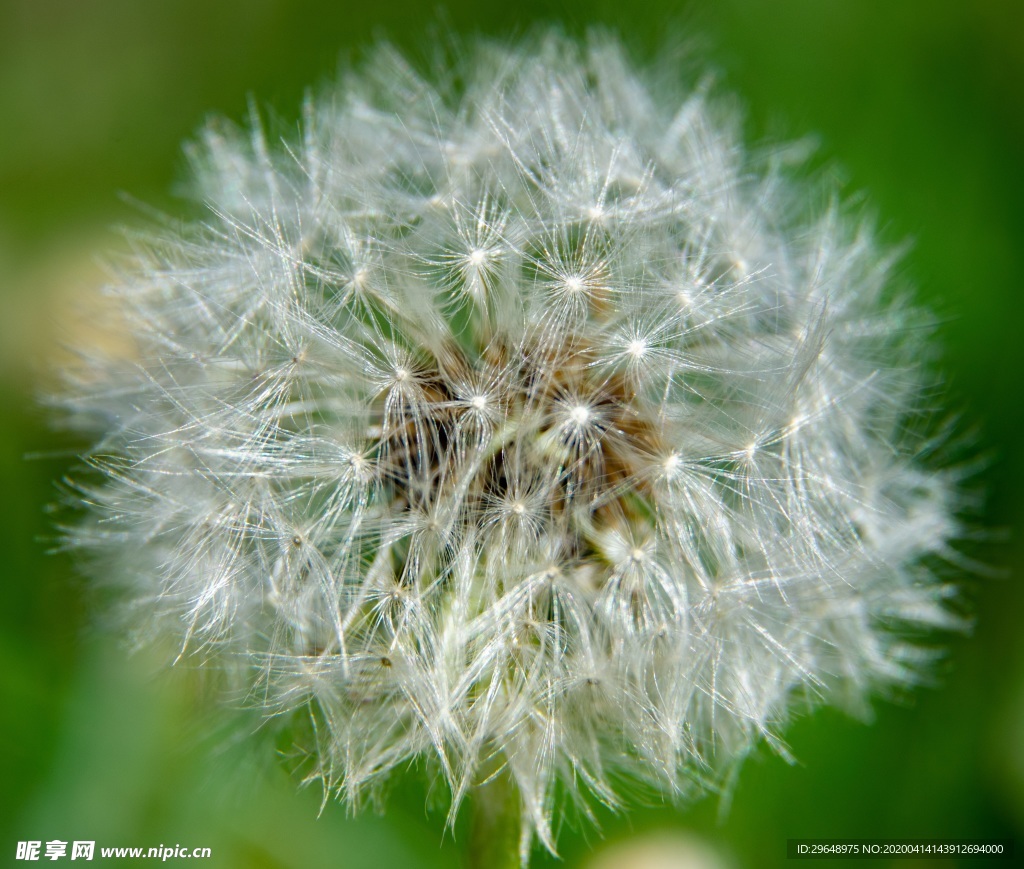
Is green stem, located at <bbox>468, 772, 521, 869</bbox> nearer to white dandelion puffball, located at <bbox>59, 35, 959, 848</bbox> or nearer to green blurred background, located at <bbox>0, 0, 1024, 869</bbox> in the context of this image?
white dandelion puffball, located at <bbox>59, 35, 959, 848</bbox>

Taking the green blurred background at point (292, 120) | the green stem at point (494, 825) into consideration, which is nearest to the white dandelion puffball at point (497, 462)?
the green stem at point (494, 825)

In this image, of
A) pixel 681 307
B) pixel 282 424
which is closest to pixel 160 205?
pixel 282 424

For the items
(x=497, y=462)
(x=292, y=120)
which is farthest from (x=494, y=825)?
(x=292, y=120)

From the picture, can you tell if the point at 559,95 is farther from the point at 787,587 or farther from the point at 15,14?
the point at 15,14

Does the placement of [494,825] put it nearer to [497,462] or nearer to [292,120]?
[497,462]

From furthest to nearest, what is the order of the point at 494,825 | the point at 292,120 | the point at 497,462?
the point at 292,120, the point at 494,825, the point at 497,462

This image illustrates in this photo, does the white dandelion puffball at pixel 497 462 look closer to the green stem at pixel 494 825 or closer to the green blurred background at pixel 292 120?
the green stem at pixel 494 825
